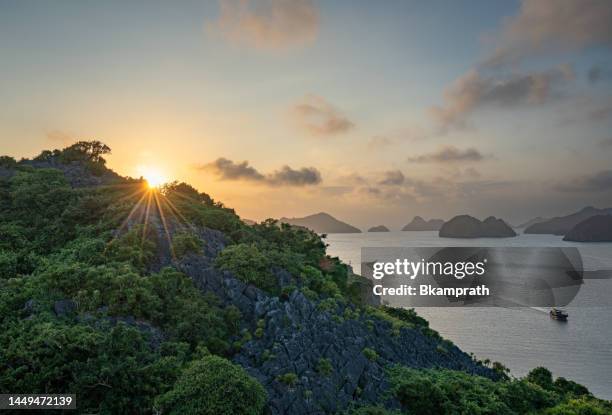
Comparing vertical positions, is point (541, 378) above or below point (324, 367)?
below

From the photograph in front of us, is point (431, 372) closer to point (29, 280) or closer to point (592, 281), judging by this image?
point (29, 280)

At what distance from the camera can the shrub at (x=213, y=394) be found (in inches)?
481

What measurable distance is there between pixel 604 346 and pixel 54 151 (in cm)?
7419

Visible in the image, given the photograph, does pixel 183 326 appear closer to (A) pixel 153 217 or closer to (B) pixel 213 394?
(B) pixel 213 394

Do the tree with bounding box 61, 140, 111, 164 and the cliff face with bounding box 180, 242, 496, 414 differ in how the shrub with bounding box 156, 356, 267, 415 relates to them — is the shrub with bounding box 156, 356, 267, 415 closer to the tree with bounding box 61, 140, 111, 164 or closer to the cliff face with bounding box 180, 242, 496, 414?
the cliff face with bounding box 180, 242, 496, 414

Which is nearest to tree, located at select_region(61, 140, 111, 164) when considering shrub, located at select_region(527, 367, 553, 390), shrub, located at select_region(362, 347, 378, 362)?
shrub, located at select_region(362, 347, 378, 362)

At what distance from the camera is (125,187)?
30.1 meters

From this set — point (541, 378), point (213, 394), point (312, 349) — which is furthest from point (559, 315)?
point (213, 394)

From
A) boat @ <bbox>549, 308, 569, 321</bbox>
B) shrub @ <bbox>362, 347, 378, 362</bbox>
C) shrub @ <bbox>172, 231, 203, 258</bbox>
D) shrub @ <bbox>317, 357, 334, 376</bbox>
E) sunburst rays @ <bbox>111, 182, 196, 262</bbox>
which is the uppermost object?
sunburst rays @ <bbox>111, 182, 196, 262</bbox>

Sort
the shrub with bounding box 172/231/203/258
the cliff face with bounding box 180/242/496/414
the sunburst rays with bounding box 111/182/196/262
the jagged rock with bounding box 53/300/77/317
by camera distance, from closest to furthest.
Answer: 1. the cliff face with bounding box 180/242/496/414
2. the jagged rock with bounding box 53/300/77/317
3. the shrub with bounding box 172/231/203/258
4. the sunburst rays with bounding box 111/182/196/262

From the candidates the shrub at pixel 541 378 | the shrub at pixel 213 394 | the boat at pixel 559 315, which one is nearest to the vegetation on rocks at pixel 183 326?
the shrub at pixel 213 394

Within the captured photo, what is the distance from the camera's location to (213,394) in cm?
1242

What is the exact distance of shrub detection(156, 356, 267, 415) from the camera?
12211 millimetres

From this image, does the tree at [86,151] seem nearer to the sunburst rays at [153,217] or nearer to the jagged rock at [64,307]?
the sunburst rays at [153,217]
